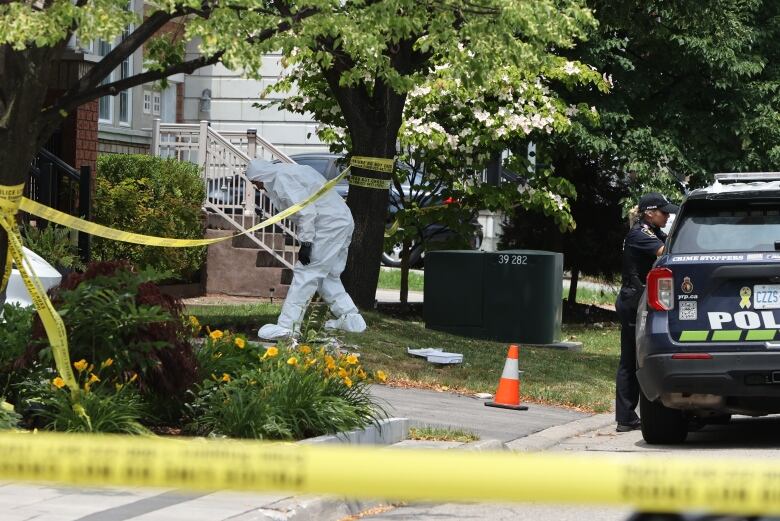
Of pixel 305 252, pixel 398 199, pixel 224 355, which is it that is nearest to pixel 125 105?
pixel 398 199

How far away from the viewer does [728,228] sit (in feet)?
33.2

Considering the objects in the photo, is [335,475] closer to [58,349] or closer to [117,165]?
[58,349]

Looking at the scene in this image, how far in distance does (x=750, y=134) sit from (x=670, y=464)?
65.7 ft

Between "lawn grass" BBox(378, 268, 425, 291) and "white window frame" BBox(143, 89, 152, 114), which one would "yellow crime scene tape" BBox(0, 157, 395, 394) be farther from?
"white window frame" BBox(143, 89, 152, 114)

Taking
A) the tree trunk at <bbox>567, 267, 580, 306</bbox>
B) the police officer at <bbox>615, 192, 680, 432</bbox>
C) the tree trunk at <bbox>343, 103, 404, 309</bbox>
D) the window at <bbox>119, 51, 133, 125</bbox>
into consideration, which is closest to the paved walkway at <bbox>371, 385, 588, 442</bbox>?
the police officer at <bbox>615, 192, 680, 432</bbox>

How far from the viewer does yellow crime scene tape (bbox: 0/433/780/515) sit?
3293mm

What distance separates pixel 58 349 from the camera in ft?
27.6

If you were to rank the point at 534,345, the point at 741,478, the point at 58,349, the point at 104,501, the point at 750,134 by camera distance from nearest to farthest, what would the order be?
the point at 741,478, the point at 104,501, the point at 58,349, the point at 534,345, the point at 750,134

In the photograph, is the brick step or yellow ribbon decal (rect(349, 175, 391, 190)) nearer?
yellow ribbon decal (rect(349, 175, 391, 190))

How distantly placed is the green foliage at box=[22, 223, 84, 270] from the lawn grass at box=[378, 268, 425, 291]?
10.7 meters

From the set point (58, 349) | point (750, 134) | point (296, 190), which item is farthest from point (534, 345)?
point (58, 349)

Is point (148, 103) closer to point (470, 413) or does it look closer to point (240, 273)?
point (240, 273)

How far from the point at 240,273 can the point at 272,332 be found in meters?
7.72

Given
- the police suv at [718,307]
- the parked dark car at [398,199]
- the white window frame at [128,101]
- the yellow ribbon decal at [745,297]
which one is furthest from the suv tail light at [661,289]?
the white window frame at [128,101]
